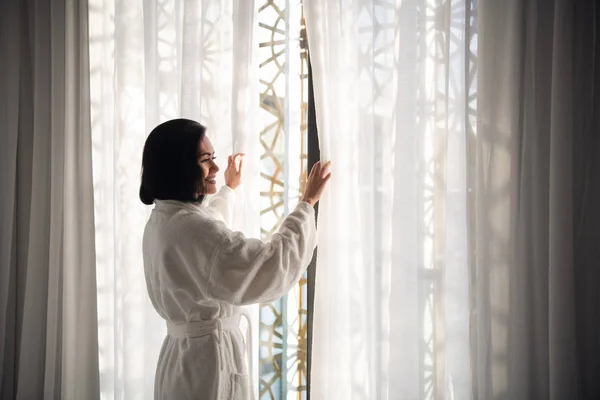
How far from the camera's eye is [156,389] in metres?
1.42

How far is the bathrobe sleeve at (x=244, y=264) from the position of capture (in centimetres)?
125

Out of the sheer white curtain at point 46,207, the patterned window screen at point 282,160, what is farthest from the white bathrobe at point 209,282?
the sheer white curtain at point 46,207

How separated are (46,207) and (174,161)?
3.13ft

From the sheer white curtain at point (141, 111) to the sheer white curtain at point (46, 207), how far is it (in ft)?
0.26

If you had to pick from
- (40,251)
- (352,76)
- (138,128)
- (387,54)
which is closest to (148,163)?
(138,128)

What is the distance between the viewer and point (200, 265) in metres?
1.27

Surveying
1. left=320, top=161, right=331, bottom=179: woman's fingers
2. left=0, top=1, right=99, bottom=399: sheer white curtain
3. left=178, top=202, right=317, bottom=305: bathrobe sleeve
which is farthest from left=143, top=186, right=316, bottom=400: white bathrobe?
left=0, top=1, right=99, bottom=399: sheer white curtain

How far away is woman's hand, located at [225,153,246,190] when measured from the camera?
159cm

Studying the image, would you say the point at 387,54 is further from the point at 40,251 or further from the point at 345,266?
the point at 40,251

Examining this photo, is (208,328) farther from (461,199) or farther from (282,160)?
(461,199)

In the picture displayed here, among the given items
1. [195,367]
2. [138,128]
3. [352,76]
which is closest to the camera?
[195,367]

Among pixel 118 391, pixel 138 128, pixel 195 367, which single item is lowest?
pixel 118 391

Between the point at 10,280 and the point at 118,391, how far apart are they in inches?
25.1

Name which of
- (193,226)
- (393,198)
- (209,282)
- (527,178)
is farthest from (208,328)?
(527,178)
